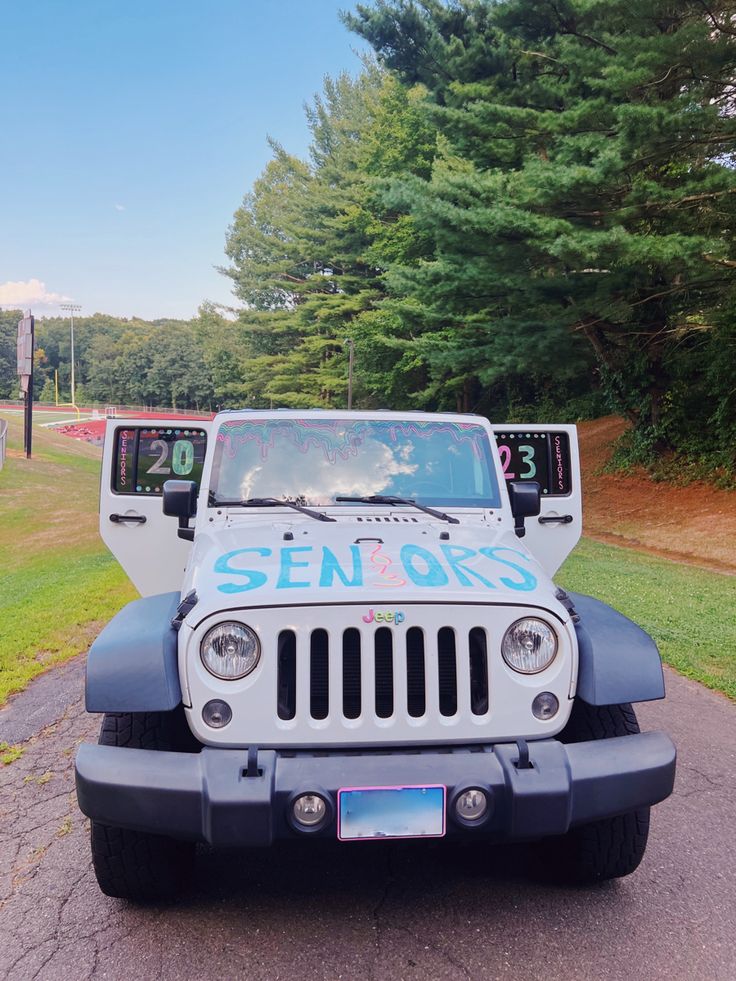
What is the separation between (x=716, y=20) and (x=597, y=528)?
10.1 metres

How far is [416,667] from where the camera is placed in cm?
272

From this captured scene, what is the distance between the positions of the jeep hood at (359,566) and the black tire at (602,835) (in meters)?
0.48

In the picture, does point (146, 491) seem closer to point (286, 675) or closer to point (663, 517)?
point (286, 675)

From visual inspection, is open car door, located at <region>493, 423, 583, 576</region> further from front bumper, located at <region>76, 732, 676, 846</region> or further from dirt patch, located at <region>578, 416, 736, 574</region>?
dirt patch, located at <region>578, 416, 736, 574</region>

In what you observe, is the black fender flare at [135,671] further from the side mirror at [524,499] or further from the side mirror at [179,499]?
the side mirror at [524,499]

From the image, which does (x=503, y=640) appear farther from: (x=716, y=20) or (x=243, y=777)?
(x=716, y=20)

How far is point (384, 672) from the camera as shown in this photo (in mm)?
2717

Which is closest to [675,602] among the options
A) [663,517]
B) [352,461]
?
[352,461]

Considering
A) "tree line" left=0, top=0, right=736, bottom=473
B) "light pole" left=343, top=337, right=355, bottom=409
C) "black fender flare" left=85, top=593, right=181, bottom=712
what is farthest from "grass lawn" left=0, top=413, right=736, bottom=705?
"light pole" left=343, top=337, right=355, bottom=409

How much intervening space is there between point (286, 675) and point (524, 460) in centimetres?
301

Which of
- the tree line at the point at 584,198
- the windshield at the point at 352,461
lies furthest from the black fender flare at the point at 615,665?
the tree line at the point at 584,198

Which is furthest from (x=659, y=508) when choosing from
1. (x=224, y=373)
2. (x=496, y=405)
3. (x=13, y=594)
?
(x=224, y=373)

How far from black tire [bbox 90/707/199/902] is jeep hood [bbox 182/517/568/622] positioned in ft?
1.57

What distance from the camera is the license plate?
8.07ft
